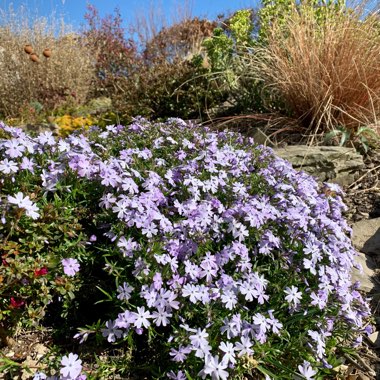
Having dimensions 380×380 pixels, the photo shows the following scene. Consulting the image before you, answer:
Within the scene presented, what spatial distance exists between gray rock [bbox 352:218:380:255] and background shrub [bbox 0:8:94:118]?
5.03m

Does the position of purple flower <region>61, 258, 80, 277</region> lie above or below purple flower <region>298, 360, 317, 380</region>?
above

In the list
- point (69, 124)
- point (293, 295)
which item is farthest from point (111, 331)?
point (69, 124)

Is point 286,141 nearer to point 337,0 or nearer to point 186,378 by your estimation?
point 337,0

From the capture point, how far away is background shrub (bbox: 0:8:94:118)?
7.33 m

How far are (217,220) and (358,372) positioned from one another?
0.99 m

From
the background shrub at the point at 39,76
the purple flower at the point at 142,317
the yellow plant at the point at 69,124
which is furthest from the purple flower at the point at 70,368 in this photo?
the background shrub at the point at 39,76

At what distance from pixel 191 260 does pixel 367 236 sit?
1.84m

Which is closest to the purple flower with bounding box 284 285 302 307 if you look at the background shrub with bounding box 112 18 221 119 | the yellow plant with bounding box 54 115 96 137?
the background shrub with bounding box 112 18 221 119

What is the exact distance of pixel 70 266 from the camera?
192 centimetres

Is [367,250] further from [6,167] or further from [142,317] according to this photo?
[6,167]

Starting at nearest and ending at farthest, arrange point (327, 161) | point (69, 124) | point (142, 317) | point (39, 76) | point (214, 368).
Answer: point (214, 368)
point (142, 317)
point (327, 161)
point (69, 124)
point (39, 76)

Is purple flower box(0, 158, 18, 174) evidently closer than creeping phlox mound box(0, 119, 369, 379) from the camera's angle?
No

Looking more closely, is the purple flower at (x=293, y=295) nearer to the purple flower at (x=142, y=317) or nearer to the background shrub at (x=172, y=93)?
the purple flower at (x=142, y=317)

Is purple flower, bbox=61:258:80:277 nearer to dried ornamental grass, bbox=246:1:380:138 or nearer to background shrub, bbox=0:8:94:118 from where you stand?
dried ornamental grass, bbox=246:1:380:138
